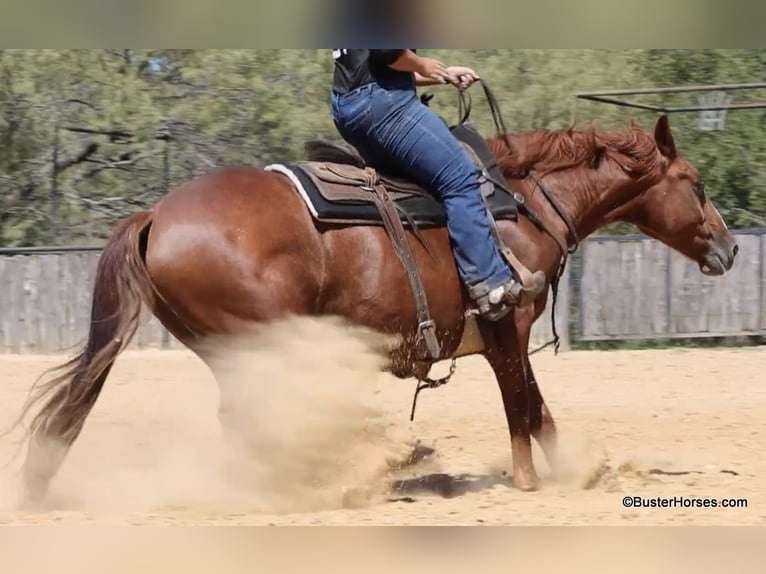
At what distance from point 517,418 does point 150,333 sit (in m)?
7.51

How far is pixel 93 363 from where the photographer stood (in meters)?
5.04

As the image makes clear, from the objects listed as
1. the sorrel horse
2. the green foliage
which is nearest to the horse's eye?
the sorrel horse

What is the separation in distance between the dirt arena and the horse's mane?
154 cm

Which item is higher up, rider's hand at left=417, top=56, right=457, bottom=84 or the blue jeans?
rider's hand at left=417, top=56, right=457, bottom=84

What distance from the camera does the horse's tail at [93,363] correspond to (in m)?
4.97

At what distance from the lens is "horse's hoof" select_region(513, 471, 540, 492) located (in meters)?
5.64

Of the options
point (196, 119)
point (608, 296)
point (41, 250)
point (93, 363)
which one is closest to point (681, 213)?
point (93, 363)

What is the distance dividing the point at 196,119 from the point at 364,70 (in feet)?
32.8

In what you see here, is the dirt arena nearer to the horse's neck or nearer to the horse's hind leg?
the horse's hind leg

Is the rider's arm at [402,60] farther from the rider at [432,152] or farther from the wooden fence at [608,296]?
the wooden fence at [608,296]

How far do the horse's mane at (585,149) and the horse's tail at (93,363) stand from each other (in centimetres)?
213

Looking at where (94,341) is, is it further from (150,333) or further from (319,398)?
(150,333)

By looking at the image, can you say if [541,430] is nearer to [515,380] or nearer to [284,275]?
[515,380]
